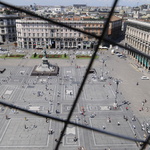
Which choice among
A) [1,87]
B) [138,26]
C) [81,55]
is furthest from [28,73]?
[138,26]

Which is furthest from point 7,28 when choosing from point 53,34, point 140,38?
point 140,38

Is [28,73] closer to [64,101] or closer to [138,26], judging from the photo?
[64,101]

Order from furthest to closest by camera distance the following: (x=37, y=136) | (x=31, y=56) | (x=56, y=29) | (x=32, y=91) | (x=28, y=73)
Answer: (x=56, y=29) < (x=31, y=56) < (x=28, y=73) < (x=32, y=91) < (x=37, y=136)

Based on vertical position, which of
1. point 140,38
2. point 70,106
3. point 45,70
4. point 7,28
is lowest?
point 70,106

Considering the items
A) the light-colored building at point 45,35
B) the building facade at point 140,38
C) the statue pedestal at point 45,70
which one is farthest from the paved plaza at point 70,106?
the light-colored building at point 45,35

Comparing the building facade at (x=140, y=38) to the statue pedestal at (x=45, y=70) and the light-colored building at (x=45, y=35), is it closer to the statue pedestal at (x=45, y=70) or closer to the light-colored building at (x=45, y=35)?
the light-colored building at (x=45, y=35)

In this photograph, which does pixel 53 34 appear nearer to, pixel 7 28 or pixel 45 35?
pixel 45 35

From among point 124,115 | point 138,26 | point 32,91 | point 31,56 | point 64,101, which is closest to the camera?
point 124,115
